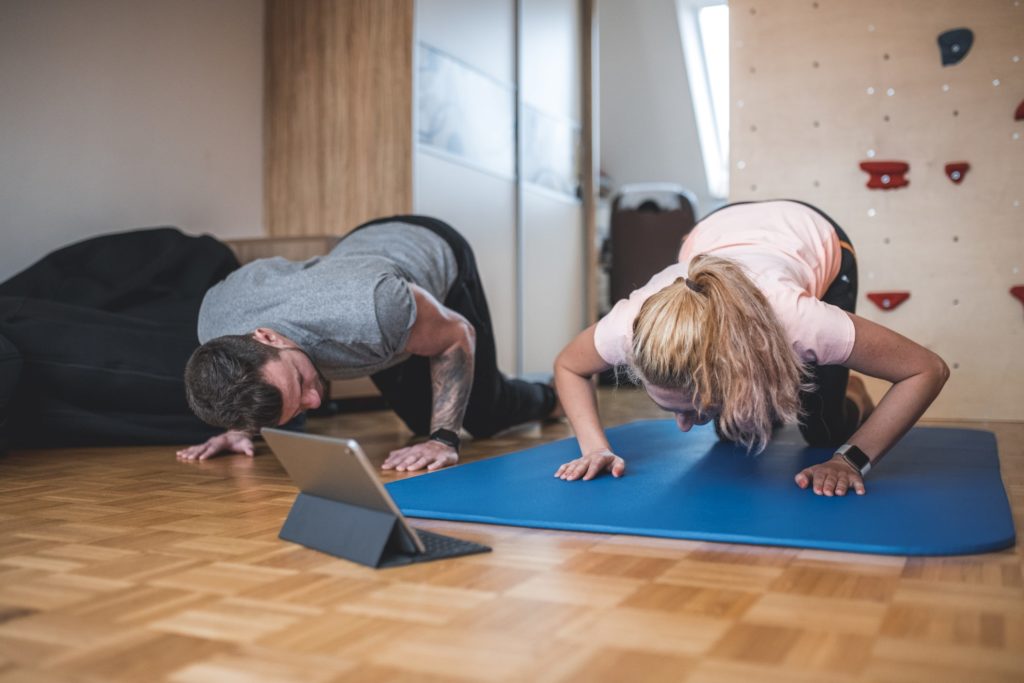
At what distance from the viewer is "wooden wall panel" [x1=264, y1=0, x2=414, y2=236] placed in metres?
3.95

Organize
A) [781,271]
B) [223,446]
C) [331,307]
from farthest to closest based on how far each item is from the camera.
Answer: [223,446] → [331,307] → [781,271]

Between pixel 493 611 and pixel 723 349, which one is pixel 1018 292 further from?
pixel 493 611

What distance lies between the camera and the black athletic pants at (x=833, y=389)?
229 centimetres

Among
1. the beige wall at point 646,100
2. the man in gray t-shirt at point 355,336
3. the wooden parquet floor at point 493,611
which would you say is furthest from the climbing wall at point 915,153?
the beige wall at point 646,100

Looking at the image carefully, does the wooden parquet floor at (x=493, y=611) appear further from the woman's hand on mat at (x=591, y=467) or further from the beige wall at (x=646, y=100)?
the beige wall at (x=646, y=100)

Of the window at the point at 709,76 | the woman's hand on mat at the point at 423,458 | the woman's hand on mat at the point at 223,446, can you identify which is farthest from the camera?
the window at the point at 709,76

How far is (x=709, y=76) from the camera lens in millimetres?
7262

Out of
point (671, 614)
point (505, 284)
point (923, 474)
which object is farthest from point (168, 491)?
point (505, 284)

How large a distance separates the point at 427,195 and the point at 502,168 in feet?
2.54

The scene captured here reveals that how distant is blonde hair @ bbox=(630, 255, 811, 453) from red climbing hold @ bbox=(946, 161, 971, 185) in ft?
7.71

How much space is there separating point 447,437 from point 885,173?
2.27m

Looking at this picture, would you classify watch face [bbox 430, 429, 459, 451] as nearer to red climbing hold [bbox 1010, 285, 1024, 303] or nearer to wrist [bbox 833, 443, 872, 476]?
wrist [bbox 833, 443, 872, 476]

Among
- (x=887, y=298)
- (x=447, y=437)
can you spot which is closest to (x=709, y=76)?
(x=887, y=298)

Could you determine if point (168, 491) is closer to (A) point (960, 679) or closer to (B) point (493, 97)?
(A) point (960, 679)
